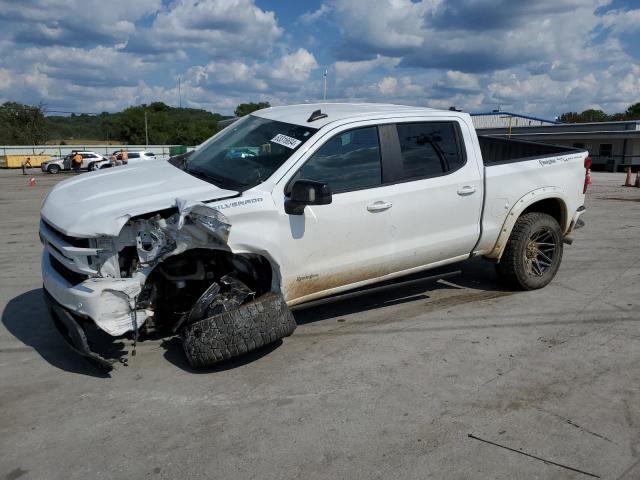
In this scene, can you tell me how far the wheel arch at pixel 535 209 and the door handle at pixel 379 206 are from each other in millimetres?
1593

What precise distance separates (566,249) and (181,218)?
6320 mm

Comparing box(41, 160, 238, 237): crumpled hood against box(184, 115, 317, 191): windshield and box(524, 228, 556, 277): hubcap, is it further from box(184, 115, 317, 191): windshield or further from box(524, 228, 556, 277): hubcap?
box(524, 228, 556, 277): hubcap

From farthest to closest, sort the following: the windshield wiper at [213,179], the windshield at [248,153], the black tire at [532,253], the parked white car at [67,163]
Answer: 1. the parked white car at [67,163]
2. the black tire at [532,253]
3. the windshield at [248,153]
4. the windshield wiper at [213,179]

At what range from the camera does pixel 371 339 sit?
4691mm

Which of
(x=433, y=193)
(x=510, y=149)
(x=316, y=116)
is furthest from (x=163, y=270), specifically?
(x=510, y=149)

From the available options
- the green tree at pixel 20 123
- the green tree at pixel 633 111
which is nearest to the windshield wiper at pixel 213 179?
the green tree at pixel 20 123

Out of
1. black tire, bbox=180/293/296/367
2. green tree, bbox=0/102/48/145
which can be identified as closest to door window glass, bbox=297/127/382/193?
black tire, bbox=180/293/296/367

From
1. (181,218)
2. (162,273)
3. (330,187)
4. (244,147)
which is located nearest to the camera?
(181,218)

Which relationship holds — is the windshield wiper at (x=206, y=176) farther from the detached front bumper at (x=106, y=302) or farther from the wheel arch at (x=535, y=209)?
the wheel arch at (x=535, y=209)

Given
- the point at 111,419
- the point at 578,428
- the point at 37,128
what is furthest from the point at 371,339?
the point at 37,128

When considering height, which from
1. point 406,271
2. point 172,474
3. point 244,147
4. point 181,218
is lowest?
point 172,474

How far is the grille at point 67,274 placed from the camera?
155 inches

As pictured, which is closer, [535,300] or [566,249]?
[535,300]

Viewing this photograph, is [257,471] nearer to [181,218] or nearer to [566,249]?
[181,218]
